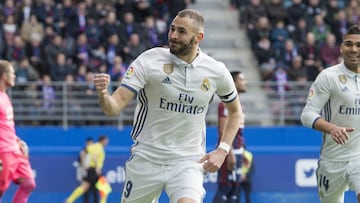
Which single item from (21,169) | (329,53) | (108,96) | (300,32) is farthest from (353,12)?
(108,96)

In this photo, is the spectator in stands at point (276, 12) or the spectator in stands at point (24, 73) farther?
the spectator in stands at point (276, 12)

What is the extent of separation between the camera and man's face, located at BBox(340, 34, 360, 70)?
1027 centimetres

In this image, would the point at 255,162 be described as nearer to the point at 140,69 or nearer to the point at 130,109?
the point at 130,109

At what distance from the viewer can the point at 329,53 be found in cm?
2273

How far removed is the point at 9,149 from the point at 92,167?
16.5ft

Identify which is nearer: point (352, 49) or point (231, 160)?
point (352, 49)

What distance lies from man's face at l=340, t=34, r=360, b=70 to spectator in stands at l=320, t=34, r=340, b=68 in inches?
485

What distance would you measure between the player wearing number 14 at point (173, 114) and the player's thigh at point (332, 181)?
187 centimetres

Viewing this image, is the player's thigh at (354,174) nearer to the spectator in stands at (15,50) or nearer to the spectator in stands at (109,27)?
the spectator in stands at (15,50)

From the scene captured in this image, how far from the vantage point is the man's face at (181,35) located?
28.1 feet

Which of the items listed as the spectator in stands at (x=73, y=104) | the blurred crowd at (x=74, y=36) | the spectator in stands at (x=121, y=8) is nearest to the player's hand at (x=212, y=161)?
the spectator in stands at (x=73, y=104)

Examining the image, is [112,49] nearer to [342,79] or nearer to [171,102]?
[342,79]

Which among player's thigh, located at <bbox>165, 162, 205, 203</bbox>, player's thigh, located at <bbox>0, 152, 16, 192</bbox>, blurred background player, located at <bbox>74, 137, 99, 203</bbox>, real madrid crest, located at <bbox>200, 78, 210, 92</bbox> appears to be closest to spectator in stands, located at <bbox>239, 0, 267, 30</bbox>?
blurred background player, located at <bbox>74, 137, 99, 203</bbox>

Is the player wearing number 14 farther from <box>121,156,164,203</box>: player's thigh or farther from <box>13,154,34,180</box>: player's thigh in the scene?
<box>13,154,34,180</box>: player's thigh
